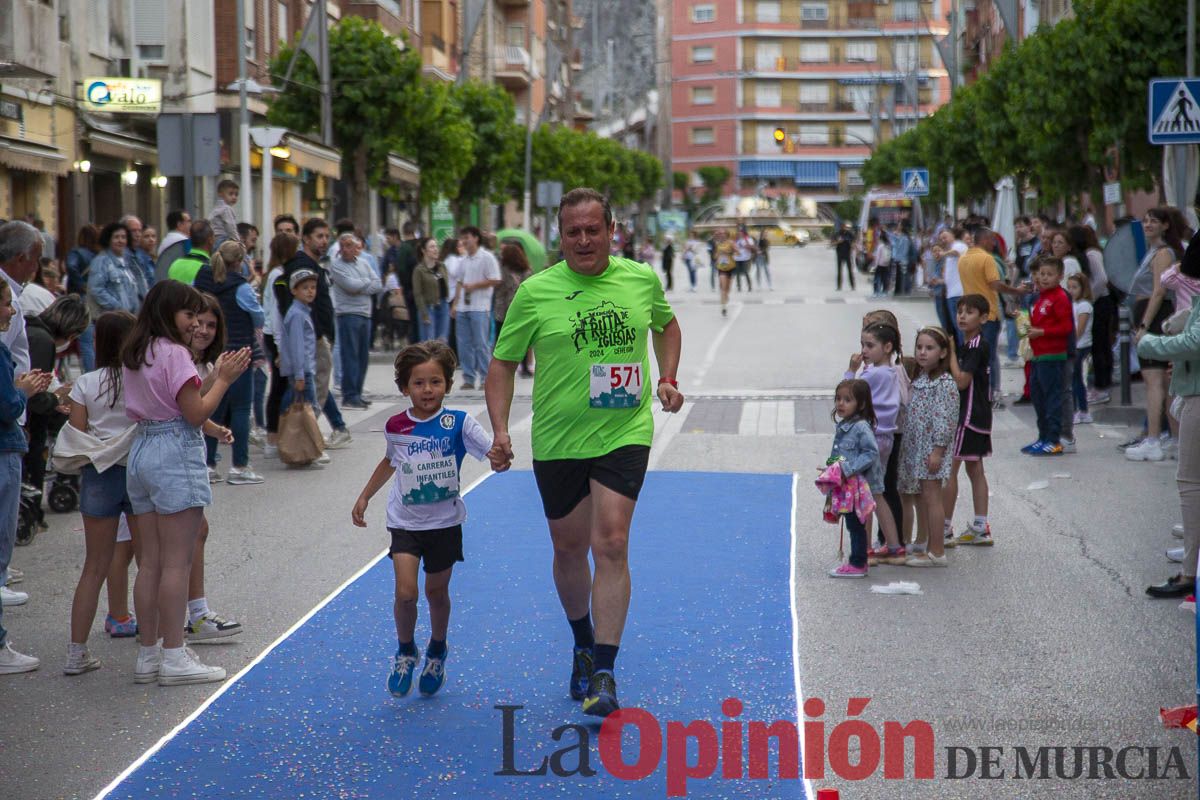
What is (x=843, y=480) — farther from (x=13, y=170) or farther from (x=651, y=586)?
(x=13, y=170)

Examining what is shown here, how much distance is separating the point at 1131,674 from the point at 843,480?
232cm

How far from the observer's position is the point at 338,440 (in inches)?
→ 583

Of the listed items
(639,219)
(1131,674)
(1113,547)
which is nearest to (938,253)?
(1113,547)

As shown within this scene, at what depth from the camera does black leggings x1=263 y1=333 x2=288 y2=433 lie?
1392cm

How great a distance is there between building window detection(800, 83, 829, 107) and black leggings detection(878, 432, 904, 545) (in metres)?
125

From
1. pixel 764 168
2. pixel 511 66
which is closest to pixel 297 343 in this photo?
pixel 511 66

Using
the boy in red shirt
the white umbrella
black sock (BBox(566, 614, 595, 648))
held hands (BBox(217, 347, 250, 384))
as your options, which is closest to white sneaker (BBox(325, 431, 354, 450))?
the boy in red shirt

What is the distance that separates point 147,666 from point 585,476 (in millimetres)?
2078

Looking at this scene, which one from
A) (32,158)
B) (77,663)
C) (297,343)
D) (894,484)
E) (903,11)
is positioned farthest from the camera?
(903,11)

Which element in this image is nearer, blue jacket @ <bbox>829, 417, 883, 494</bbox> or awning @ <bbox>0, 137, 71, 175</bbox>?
blue jacket @ <bbox>829, 417, 883, 494</bbox>

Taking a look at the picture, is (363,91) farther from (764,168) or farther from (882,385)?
(764,168)

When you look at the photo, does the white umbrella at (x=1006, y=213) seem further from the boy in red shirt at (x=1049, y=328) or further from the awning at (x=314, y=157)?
the boy in red shirt at (x=1049, y=328)

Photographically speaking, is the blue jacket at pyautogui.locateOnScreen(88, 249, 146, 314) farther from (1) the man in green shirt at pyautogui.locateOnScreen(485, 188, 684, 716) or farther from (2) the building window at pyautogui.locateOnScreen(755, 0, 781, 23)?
(2) the building window at pyautogui.locateOnScreen(755, 0, 781, 23)

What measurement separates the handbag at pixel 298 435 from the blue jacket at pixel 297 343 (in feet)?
0.89
